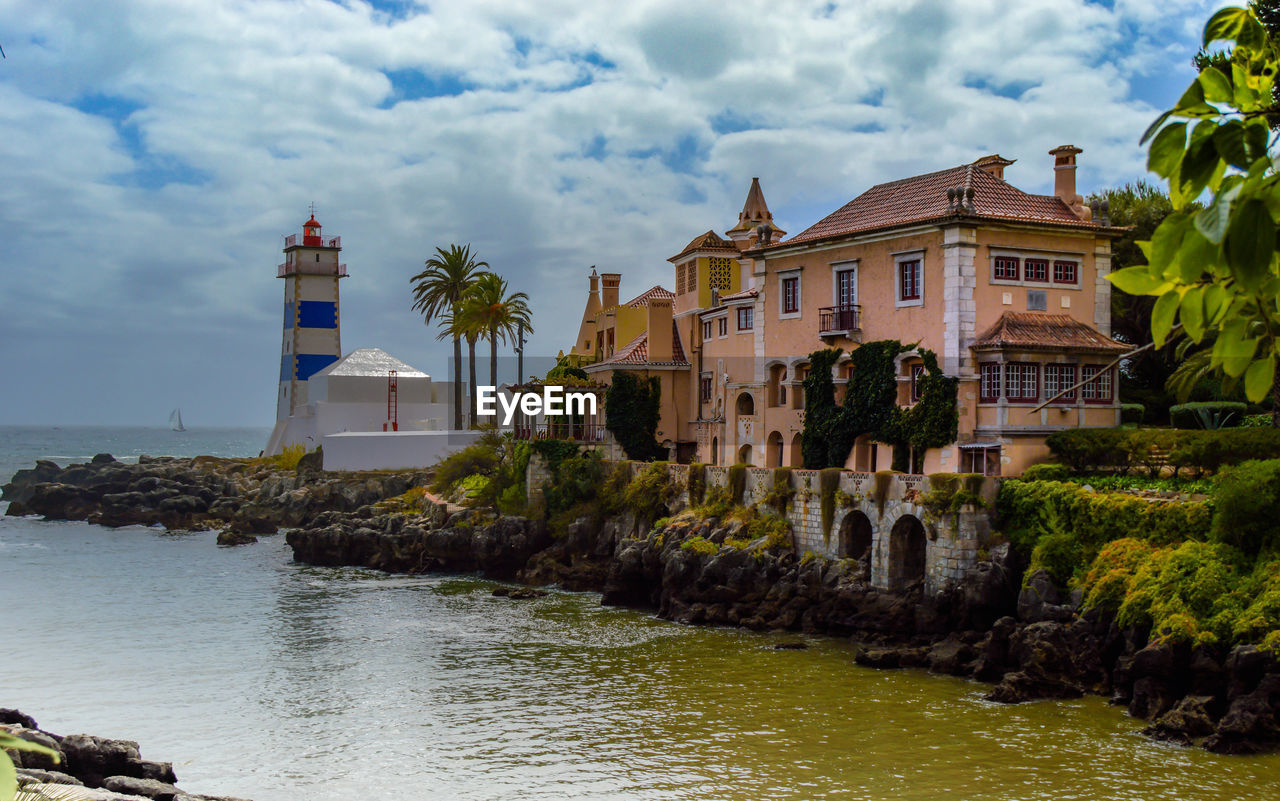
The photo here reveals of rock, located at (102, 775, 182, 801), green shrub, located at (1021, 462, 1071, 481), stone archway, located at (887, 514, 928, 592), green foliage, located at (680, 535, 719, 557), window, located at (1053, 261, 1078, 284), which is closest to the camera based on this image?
rock, located at (102, 775, 182, 801)

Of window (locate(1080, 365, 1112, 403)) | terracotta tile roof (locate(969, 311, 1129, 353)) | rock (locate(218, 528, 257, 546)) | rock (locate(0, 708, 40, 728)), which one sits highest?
terracotta tile roof (locate(969, 311, 1129, 353))

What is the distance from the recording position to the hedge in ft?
91.7

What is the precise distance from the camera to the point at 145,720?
945 inches

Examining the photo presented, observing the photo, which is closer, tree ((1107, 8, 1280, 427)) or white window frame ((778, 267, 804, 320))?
tree ((1107, 8, 1280, 427))

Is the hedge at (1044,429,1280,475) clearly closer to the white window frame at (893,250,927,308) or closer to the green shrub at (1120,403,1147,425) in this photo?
the white window frame at (893,250,927,308)

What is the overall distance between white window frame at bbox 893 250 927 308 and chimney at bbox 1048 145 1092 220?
612 cm

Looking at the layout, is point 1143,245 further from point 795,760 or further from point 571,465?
point 571,465

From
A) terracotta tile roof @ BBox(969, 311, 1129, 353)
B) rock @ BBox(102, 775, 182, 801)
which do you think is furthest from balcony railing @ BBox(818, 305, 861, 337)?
rock @ BBox(102, 775, 182, 801)

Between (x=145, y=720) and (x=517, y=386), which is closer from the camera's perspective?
(x=145, y=720)

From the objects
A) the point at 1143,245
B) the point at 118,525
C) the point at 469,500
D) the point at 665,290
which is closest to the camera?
the point at 1143,245

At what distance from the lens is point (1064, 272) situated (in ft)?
120

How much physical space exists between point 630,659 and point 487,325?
36.7m

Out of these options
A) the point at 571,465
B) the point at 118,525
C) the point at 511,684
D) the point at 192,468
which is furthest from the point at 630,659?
the point at 192,468

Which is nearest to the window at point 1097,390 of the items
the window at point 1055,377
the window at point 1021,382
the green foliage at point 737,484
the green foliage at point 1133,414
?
the window at point 1055,377
